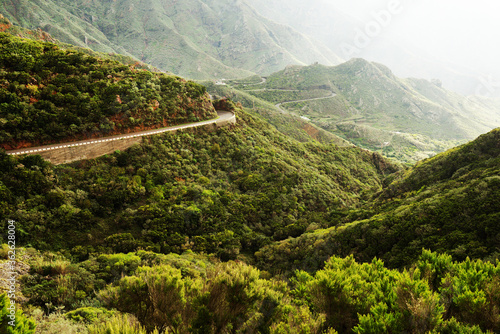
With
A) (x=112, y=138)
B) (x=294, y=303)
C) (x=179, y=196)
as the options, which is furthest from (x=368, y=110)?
(x=294, y=303)

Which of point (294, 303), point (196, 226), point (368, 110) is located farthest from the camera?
point (368, 110)

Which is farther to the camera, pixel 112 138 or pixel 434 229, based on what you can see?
pixel 112 138

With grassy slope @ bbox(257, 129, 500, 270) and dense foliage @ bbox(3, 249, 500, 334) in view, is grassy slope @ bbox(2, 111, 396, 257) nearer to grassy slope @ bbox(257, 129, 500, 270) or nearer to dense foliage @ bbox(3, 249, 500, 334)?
grassy slope @ bbox(257, 129, 500, 270)

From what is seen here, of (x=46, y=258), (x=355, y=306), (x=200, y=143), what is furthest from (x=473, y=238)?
(x=200, y=143)

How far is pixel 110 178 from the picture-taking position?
22.0 meters

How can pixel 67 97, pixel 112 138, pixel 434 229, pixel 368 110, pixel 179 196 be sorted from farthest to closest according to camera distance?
pixel 368 110, pixel 179 196, pixel 112 138, pixel 67 97, pixel 434 229

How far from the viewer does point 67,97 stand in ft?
75.2

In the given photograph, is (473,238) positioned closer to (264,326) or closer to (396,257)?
(396,257)

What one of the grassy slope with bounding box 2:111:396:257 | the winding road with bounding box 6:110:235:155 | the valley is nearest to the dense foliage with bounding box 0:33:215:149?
the valley

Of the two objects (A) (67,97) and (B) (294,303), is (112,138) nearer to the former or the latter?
(A) (67,97)

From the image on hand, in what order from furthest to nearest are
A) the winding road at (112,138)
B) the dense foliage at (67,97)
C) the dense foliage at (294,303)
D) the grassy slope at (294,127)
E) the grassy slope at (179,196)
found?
the grassy slope at (294,127) → the dense foliage at (67,97) → the winding road at (112,138) → the grassy slope at (179,196) → the dense foliage at (294,303)

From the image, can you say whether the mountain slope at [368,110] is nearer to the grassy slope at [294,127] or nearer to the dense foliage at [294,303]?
the grassy slope at [294,127]

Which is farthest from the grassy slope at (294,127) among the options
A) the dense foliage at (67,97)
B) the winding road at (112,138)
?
the dense foliage at (67,97)

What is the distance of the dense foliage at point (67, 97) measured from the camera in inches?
782
